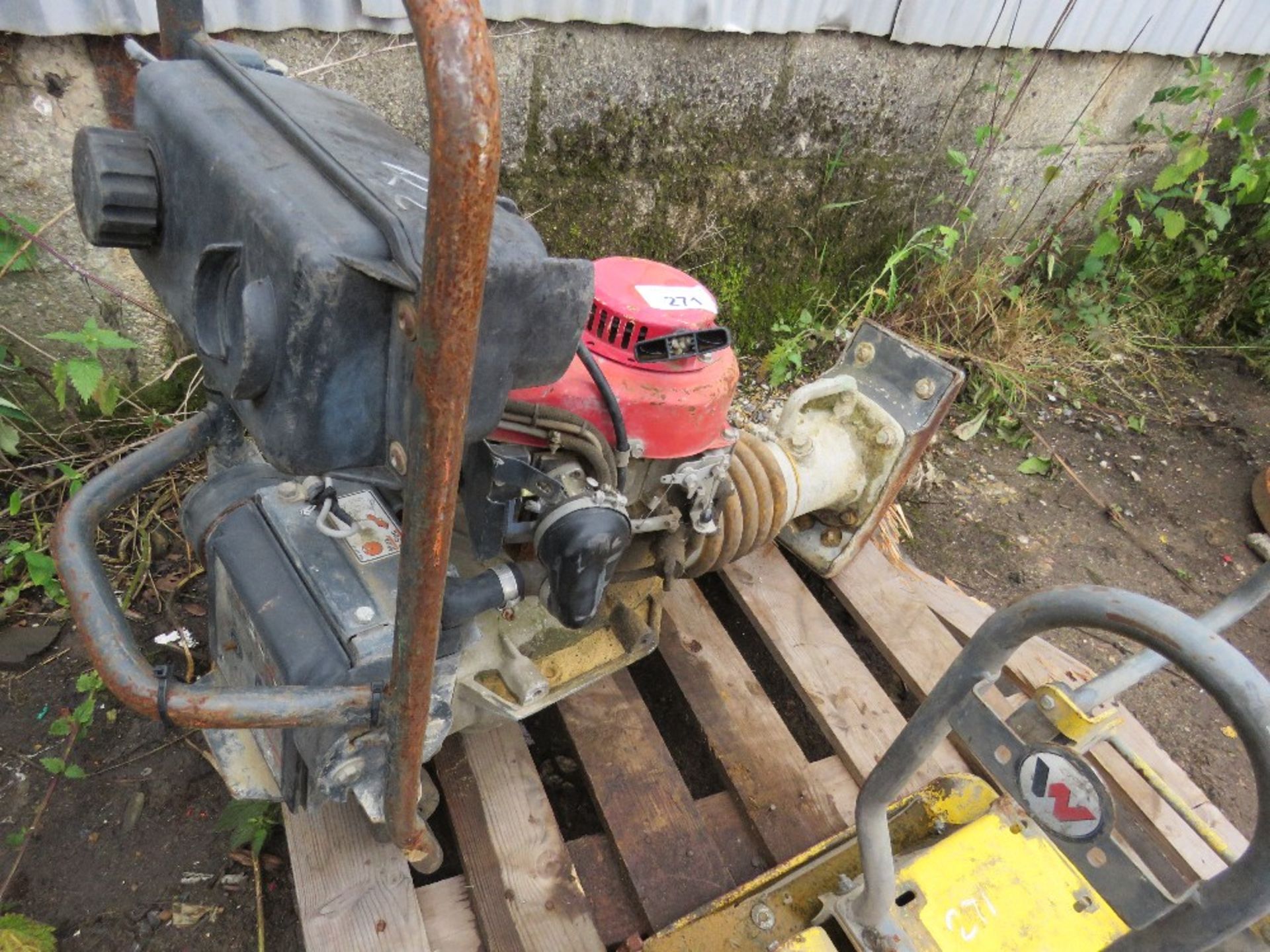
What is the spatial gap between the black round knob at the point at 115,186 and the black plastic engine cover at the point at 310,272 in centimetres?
1

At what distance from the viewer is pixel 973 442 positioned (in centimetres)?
255

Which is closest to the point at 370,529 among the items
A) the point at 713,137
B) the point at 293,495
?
the point at 293,495

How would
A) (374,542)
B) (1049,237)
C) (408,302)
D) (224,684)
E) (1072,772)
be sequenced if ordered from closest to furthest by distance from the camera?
(408,302), (1072,772), (374,542), (224,684), (1049,237)

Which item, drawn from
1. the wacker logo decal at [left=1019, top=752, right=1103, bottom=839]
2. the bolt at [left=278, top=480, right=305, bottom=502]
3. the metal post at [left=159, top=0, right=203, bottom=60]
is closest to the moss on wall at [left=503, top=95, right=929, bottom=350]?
the metal post at [left=159, top=0, right=203, bottom=60]

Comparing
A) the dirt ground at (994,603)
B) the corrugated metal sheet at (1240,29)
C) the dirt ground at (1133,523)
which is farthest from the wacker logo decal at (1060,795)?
the corrugated metal sheet at (1240,29)

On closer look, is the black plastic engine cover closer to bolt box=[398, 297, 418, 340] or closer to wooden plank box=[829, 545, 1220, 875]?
bolt box=[398, 297, 418, 340]

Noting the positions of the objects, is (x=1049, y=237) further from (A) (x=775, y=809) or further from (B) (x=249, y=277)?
(B) (x=249, y=277)

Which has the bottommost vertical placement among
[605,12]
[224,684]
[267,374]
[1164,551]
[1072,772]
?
[1164,551]

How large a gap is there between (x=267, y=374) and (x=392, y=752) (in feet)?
1.32

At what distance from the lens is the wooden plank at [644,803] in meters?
1.20

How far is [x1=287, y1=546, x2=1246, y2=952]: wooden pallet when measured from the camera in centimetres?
112

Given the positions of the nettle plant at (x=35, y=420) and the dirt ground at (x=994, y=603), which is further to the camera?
the nettle plant at (x=35, y=420)

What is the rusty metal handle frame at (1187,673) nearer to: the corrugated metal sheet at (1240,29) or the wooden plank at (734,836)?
the wooden plank at (734,836)

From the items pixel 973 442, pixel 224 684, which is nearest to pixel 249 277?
pixel 224 684
